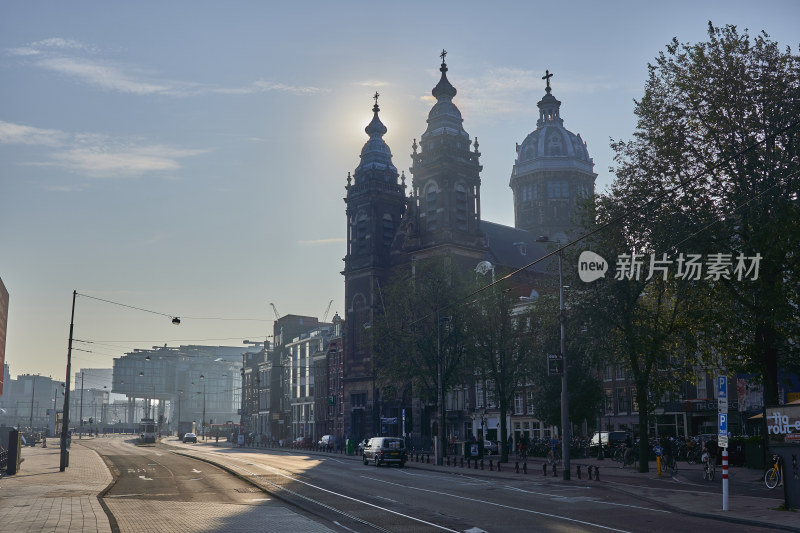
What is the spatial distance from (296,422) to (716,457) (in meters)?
96.9

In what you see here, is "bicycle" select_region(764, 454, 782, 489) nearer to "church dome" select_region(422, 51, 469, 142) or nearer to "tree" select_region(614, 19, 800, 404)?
"tree" select_region(614, 19, 800, 404)

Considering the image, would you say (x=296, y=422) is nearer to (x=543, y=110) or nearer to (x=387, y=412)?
(x=387, y=412)

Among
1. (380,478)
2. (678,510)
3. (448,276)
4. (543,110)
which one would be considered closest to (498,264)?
(448,276)

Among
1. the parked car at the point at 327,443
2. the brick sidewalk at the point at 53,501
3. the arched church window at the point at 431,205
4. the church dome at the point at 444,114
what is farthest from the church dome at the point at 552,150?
the brick sidewalk at the point at 53,501

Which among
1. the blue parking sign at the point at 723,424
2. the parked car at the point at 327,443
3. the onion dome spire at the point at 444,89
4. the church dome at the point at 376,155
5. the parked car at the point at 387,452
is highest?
the onion dome spire at the point at 444,89

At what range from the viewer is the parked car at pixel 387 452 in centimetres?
5228

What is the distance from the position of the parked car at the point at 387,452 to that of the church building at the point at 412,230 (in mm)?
31616

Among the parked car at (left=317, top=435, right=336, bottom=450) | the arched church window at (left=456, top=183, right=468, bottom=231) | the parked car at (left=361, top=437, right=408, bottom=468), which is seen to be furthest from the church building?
the parked car at (left=361, top=437, right=408, bottom=468)

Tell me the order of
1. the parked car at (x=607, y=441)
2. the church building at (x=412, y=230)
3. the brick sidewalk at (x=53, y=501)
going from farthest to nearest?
1. the church building at (x=412, y=230)
2. the parked car at (x=607, y=441)
3. the brick sidewalk at (x=53, y=501)

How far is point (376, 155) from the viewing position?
103312 mm

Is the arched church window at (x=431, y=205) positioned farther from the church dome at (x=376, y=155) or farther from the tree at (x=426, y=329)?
the tree at (x=426, y=329)

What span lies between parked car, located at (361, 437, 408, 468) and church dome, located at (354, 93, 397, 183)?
53.3 metres

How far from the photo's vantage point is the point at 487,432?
84625mm

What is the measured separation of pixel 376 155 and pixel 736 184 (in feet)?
231
